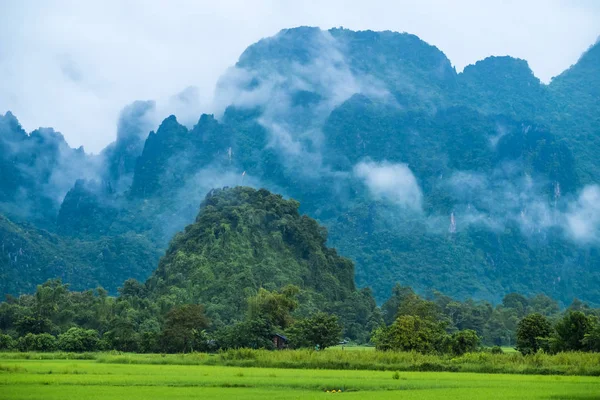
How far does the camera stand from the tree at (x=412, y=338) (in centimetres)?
3362

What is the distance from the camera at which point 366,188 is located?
107m

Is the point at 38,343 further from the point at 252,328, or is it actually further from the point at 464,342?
the point at 464,342

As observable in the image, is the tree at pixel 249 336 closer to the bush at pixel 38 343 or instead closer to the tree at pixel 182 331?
the tree at pixel 182 331

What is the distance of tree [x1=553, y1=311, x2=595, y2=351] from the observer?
3025 centimetres

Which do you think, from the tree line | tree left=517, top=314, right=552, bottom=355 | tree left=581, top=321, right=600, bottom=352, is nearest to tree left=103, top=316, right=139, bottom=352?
the tree line

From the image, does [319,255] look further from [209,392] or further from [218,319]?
[209,392]

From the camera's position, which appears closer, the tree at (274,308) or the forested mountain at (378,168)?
the tree at (274,308)

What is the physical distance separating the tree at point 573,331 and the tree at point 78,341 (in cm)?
2435

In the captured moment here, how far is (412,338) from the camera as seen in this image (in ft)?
111

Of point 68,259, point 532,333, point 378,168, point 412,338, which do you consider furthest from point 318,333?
point 378,168

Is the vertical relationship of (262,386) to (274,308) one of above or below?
below

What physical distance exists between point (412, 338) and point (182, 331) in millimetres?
13211

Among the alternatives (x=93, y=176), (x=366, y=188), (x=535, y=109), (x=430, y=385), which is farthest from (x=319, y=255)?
(x=535, y=109)

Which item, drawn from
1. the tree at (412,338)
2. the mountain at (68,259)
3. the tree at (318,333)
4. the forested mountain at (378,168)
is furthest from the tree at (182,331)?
the forested mountain at (378,168)
